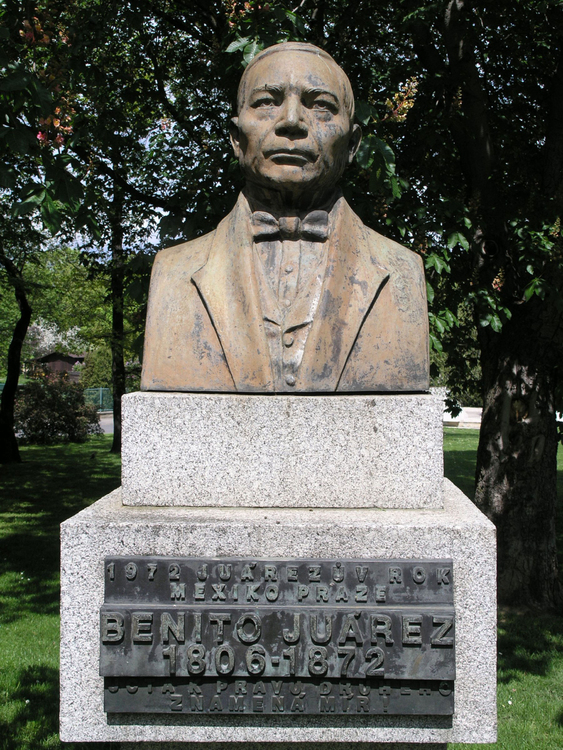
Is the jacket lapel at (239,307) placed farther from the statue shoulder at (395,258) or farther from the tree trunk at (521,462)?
the tree trunk at (521,462)

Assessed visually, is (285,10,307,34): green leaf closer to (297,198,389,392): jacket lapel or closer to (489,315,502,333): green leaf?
(297,198,389,392): jacket lapel

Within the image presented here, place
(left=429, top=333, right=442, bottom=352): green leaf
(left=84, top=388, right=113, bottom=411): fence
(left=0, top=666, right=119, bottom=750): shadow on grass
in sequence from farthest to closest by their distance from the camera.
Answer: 1. (left=84, top=388, right=113, bottom=411): fence
2. (left=429, top=333, right=442, bottom=352): green leaf
3. (left=0, top=666, right=119, bottom=750): shadow on grass

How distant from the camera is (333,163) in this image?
2.66 meters

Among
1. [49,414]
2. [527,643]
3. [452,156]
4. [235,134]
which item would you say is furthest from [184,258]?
[49,414]

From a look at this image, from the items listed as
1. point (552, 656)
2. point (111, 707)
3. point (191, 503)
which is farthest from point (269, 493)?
point (552, 656)

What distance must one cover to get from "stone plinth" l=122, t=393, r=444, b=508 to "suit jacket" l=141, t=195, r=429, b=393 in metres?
0.12

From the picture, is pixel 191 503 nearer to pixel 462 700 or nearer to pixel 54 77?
pixel 462 700

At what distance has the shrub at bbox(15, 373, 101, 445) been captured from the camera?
1970 centimetres

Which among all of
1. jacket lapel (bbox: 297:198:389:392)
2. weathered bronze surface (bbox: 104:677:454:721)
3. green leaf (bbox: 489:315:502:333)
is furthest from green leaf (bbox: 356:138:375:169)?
weathered bronze surface (bbox: 104:677:454:721)

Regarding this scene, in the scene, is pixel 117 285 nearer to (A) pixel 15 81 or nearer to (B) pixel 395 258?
(A) pixel 15 81

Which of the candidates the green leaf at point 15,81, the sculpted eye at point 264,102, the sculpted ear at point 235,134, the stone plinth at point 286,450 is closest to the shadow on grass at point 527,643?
the stone plinth at point 286,450

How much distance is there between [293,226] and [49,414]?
1844 cm

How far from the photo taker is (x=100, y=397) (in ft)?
108

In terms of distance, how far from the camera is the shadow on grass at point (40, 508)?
648cm
